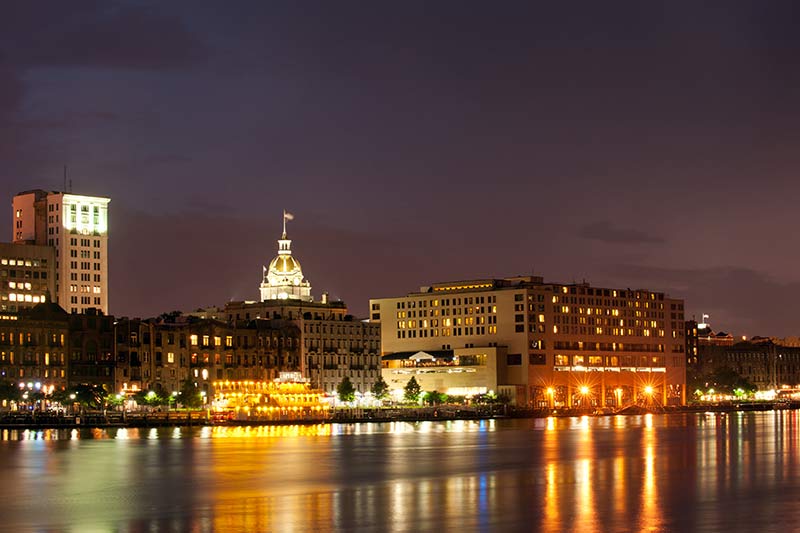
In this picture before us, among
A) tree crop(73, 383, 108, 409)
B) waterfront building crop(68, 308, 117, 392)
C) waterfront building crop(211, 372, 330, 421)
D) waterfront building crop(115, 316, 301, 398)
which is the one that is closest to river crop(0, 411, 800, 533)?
tree crop(73, 383, 108, 409)

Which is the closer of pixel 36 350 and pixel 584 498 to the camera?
pixel 584 498

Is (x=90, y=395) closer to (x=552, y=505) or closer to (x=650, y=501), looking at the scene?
(x=552, y=505)

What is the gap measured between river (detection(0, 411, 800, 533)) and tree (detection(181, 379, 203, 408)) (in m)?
56.9

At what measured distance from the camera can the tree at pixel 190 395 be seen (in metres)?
181

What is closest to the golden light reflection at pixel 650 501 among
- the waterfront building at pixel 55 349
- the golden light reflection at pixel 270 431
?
the golden light reflection at pixel 270 431

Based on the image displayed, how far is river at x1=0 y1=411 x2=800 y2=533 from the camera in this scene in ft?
188

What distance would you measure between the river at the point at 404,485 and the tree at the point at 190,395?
56.9 m

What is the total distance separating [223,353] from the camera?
7667 inches

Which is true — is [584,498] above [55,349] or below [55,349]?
below

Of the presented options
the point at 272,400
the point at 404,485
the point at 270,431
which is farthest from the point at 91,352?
the point at 404,485

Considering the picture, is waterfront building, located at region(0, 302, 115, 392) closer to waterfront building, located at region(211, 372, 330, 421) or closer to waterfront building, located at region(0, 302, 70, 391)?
waterfront building, located at region(0, 302, 70, 391)

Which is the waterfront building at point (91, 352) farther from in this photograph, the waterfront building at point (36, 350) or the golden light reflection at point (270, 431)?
the golden light reflection at point (270, 431)

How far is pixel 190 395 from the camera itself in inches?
7146

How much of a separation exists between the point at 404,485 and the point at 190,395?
363 feet
